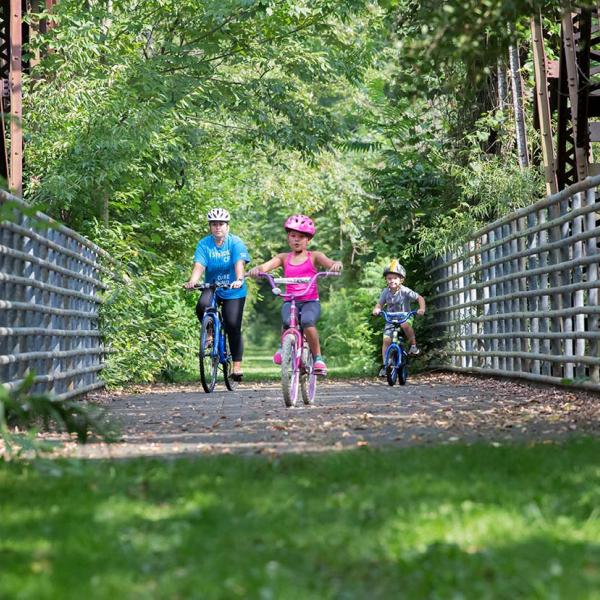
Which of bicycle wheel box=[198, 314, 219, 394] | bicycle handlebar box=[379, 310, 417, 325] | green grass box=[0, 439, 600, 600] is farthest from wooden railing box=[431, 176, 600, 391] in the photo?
green grass box=[0, 439, 600, 600]

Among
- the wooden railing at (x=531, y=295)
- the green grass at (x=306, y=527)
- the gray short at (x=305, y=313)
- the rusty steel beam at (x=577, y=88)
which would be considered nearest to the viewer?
the green grass at (x=306, y=527)

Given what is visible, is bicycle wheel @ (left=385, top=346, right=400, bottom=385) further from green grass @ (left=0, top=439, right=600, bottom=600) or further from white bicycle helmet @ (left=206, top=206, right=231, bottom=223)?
green grass @ (left=0, top=439, right=600, bottom=600)

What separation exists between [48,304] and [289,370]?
7.51ft

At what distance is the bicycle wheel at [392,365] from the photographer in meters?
17.6

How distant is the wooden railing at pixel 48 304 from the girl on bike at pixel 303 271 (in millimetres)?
1909

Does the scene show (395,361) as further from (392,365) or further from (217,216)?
(217,216)

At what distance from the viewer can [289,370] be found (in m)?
12.3

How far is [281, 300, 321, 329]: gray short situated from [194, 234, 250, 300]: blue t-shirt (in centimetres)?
346

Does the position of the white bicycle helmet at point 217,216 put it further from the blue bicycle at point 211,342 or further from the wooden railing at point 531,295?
the wooden railing at point 531,295

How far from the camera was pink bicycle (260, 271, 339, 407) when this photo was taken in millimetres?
12273

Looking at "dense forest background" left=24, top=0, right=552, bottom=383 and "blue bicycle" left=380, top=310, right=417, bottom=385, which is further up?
"dense forest background" left=24, top=0, right=552, bottom=383

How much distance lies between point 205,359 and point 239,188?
15804 millimetres

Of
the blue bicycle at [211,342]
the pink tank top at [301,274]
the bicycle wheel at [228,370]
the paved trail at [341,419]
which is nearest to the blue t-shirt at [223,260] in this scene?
the blue bicycle at [211,342]

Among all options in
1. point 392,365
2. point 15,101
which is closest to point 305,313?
point 15,101
